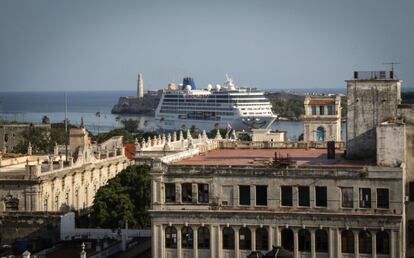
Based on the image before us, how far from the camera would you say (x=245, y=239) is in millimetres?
49094

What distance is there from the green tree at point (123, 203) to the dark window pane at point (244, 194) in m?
18.9

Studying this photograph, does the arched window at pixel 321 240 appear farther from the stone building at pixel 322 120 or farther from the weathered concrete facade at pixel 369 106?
the stone building at pixel 322 120

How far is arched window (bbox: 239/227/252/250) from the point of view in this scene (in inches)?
1928

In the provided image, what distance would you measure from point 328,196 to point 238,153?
14571 millimetres

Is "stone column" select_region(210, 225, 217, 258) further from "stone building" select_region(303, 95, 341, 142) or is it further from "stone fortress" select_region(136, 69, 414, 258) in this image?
"stone building" select_region(303, 95, 341, 142)

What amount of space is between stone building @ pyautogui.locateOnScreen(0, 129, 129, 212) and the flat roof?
15.6 m

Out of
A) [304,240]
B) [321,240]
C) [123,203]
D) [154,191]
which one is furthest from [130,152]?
[321,240]

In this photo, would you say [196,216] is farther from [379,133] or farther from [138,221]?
[138,221]

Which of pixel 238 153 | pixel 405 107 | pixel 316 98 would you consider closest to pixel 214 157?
pixel 238 153

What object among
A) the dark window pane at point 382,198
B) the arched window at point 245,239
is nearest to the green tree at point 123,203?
the arched window at point 245,239

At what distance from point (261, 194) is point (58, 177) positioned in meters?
30.7

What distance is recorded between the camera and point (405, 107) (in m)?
51.2

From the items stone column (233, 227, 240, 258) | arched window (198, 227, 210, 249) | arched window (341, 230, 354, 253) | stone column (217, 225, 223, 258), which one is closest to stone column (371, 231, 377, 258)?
arched window (341, 230, 354, 253)

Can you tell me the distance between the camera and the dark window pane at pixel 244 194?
4944 cm
